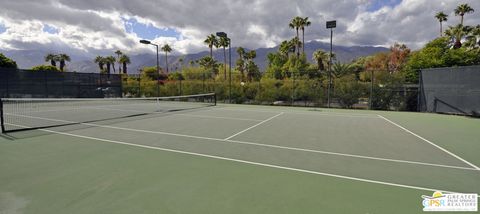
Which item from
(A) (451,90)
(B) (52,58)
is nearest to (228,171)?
(A) (451,90)

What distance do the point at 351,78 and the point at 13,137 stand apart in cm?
1766

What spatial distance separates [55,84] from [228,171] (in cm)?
2623

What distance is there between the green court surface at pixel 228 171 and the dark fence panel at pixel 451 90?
6.08 meters

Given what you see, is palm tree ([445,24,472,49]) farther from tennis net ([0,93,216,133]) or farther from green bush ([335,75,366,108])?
tennis net ([0,93,216,133])

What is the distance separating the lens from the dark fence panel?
12039mm

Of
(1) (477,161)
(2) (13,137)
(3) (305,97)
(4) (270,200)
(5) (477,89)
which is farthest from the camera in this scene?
(3) (305,97)

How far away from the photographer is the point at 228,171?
4465 mm

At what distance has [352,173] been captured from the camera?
4391mm

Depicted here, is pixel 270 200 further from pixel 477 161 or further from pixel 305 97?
pixel 305 97

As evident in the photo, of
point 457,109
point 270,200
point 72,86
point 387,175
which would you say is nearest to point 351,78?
point 457,109

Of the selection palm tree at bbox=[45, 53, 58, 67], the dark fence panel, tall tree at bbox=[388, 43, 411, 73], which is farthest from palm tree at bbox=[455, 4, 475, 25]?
palm tree at bbox=[45, 53, 58, 67]

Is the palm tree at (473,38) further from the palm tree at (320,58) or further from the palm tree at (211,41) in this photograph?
the palm tree at (211,41)

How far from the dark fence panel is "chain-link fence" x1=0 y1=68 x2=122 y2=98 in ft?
90.5

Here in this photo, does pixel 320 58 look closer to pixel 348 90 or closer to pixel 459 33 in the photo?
pixel 459 33
